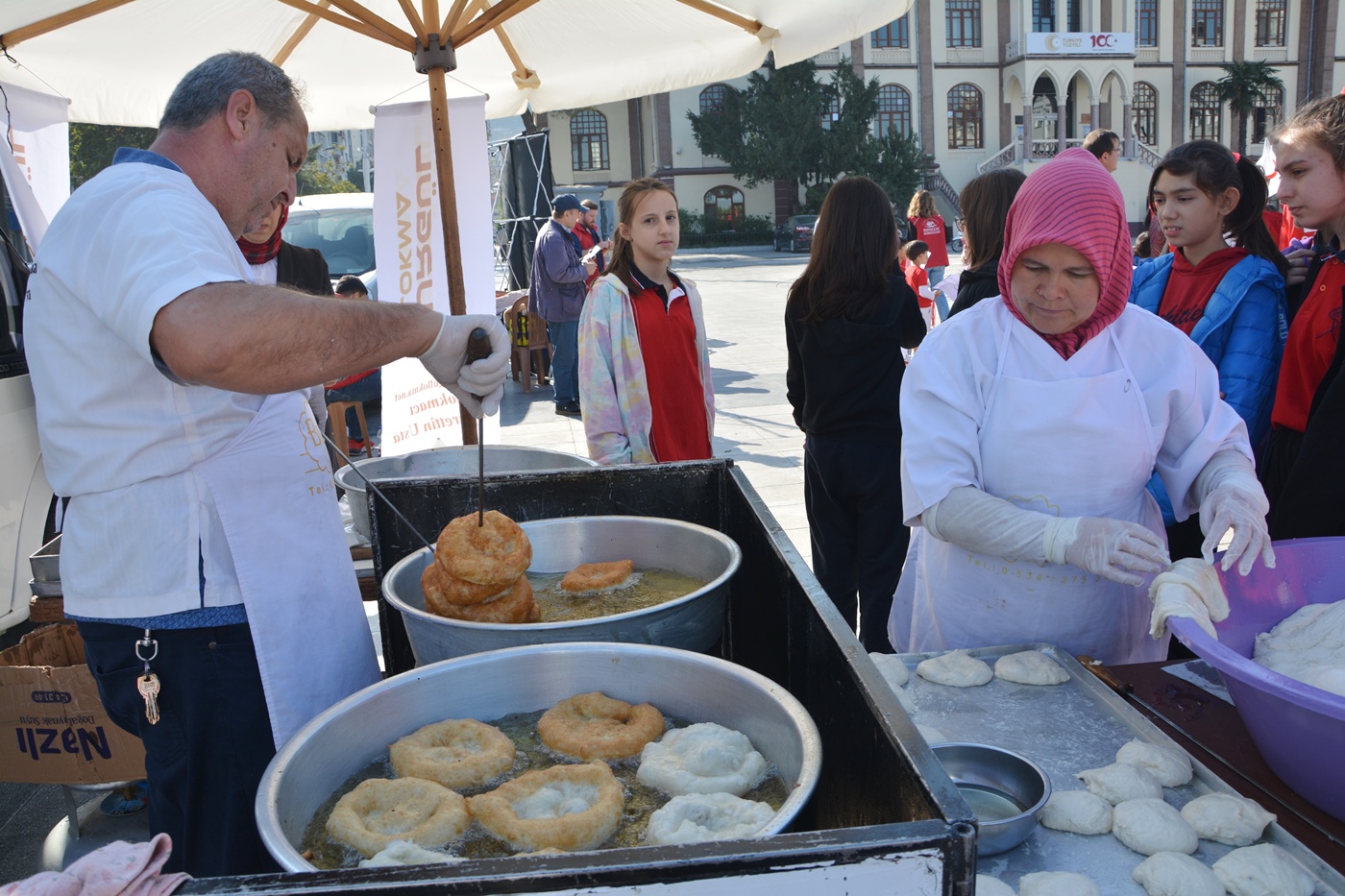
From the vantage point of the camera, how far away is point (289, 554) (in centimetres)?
166

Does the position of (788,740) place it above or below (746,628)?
above

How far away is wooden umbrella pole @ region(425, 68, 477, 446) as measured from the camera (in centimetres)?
409

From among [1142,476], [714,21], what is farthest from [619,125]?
[1142,476]

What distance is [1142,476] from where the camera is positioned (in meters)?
2.11

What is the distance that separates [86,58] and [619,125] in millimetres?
45169

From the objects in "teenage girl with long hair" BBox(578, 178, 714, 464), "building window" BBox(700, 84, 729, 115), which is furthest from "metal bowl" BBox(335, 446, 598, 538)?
"building window" BBox(700, 84, 729, 115)

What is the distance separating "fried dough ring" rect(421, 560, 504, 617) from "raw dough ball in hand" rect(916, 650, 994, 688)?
0.93 metres

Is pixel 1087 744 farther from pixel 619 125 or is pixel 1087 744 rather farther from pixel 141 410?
pixel 619 125

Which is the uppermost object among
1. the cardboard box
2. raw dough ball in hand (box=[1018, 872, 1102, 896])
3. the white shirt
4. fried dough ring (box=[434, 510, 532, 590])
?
the white shirt

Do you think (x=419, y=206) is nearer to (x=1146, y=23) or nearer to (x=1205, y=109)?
(x=1146, y=23)

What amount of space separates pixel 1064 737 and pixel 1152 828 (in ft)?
1.10

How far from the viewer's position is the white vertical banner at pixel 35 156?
432cm

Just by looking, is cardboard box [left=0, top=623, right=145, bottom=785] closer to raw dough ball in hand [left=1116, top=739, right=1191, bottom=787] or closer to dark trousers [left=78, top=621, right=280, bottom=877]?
dark trousers [left=78, top=621, right=280, bottom=877]

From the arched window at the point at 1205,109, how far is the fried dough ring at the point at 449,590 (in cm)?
5322
